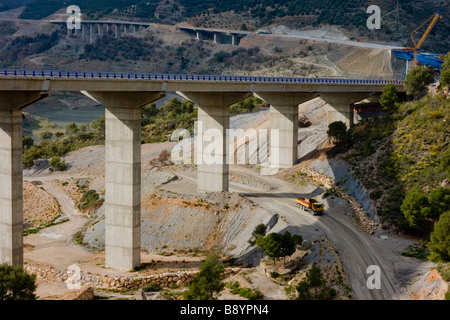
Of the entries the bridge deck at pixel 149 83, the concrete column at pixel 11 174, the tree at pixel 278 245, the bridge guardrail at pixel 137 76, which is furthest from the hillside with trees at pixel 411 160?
the concrete column at pixel 11 174

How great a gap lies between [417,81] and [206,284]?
55.3 meters

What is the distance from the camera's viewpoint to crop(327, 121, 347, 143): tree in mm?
87812

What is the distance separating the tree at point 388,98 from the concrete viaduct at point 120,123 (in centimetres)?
1259

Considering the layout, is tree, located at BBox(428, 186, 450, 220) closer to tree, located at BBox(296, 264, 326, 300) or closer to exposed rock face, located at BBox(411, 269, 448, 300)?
exposed rock face, located at BBox(411, 269, 448, 300)

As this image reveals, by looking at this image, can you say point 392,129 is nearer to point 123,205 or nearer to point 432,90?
point 432,90

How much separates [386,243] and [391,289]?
36.6 ft

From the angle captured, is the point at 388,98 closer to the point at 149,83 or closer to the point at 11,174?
the point at 149,83

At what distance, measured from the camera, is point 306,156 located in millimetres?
90625

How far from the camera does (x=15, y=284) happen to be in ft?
158

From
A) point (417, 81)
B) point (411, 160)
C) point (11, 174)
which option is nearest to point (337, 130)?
point (417, 81)

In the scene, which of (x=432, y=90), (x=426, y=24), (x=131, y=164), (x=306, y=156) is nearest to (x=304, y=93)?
(x=306, y=156)

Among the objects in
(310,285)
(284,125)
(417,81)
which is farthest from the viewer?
(417,81)

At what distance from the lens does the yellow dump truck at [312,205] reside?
6944 centimetres

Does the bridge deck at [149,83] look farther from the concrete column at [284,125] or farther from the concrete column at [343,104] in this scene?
the concrete column at [284,125]
